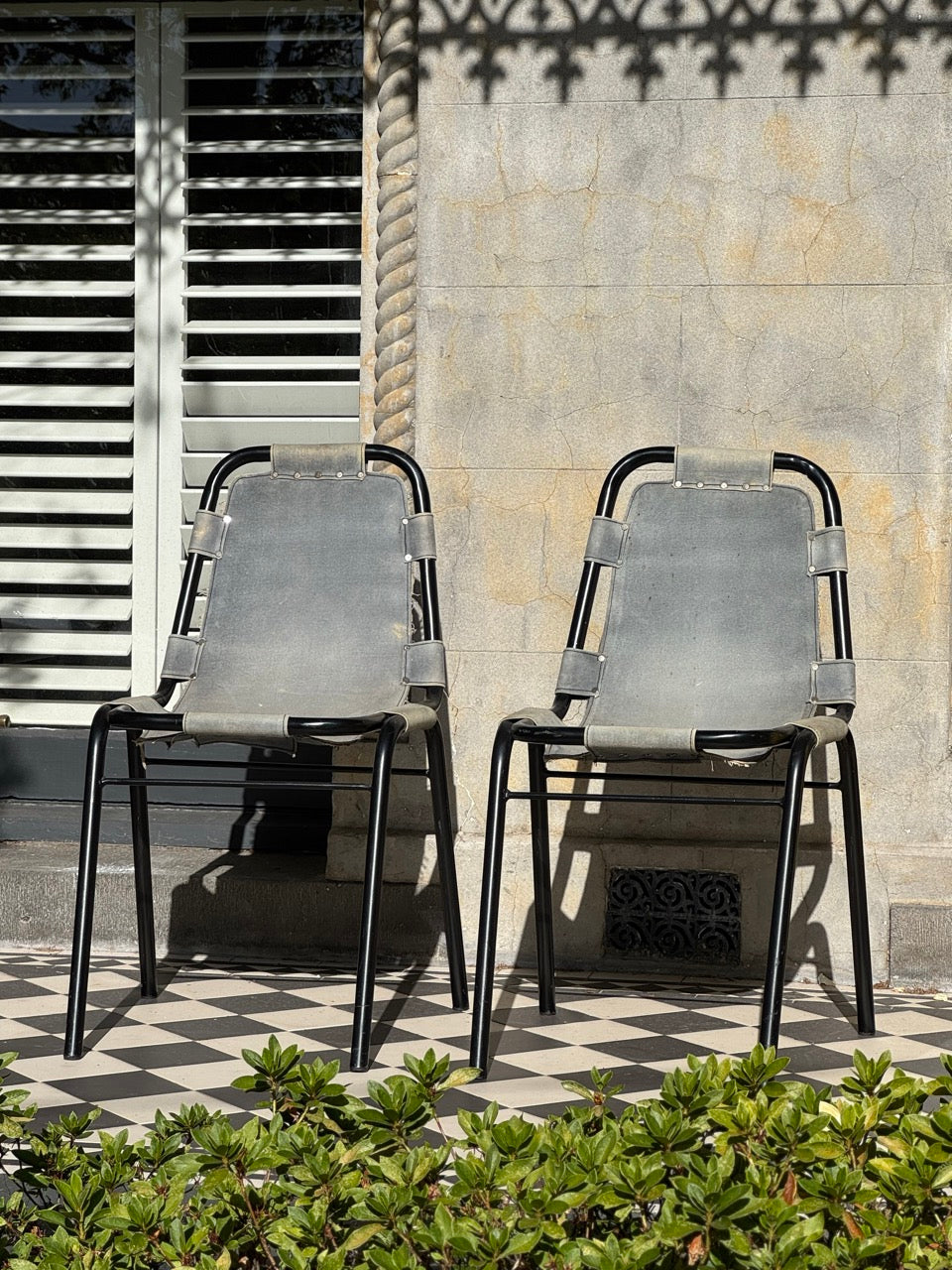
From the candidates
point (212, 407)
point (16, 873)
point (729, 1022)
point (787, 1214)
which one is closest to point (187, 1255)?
point (787, 1214)

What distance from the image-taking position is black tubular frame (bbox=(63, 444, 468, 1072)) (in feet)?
9.69

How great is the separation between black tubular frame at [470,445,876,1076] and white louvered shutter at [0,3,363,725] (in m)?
1.51

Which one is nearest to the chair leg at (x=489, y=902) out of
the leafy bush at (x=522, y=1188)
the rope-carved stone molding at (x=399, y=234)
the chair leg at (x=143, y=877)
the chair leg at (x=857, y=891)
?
the chair leg at (x=857, y=891)

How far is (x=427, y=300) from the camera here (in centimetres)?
392

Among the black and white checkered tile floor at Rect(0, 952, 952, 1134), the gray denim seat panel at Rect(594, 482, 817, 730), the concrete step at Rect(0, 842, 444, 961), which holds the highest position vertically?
the gray denim seat panel at Rect(594, 482, 817, 730)

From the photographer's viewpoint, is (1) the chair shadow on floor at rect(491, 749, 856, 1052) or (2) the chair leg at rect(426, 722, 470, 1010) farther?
(1) the chair shadow on floor at rect(491, 749, 856, 1052)

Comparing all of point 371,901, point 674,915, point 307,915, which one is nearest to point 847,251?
point 674,915

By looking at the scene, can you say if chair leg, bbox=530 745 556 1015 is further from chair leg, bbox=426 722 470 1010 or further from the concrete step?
the concrete step

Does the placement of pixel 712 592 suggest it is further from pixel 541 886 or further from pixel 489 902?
pixel 489 902

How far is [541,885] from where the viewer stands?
3439mm

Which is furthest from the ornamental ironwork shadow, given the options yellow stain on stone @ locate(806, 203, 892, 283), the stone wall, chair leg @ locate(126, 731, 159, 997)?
chair leg @ locate(126, 731, 159, 997)

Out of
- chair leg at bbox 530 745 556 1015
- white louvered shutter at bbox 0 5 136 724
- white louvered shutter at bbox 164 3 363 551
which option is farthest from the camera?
white louvered shutter at bbox 0 5 136 724

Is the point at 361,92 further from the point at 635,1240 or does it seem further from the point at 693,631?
the point at 635,1240

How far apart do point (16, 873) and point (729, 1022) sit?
5.91ft
